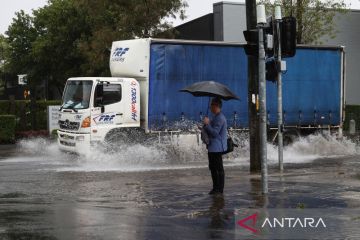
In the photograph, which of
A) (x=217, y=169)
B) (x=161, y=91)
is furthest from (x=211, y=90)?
(x=161, y=91)

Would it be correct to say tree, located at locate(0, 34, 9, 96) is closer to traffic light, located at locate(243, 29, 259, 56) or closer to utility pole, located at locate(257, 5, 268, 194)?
traffic light, located at locate(243, 29, 259, 56)

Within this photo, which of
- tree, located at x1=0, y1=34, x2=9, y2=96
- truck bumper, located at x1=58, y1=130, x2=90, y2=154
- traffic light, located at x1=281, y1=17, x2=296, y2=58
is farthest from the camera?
tree, located at x1=0, y1=34, x2=9, y2=96

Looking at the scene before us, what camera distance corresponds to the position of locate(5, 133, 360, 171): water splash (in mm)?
17125

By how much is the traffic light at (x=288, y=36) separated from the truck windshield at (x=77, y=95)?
6109 mm

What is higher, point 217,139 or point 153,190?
point 217,139

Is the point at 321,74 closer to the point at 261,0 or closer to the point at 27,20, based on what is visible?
the point at 261,0

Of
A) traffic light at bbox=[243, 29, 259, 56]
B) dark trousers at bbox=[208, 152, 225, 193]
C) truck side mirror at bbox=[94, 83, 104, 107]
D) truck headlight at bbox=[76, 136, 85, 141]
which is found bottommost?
dark trousers at bbox=[208, 152, 225, 193]

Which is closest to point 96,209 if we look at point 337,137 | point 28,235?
point 28,235

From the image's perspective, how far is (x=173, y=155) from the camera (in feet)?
60.2

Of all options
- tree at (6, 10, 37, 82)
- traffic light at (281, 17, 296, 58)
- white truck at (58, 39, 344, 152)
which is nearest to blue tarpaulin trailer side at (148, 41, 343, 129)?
white truck at (58, 39, 344, 152)

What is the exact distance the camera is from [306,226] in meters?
8.37

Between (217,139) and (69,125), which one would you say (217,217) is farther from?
(69,125)

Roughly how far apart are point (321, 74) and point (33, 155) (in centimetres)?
1038

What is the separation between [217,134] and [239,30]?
2630 cm
